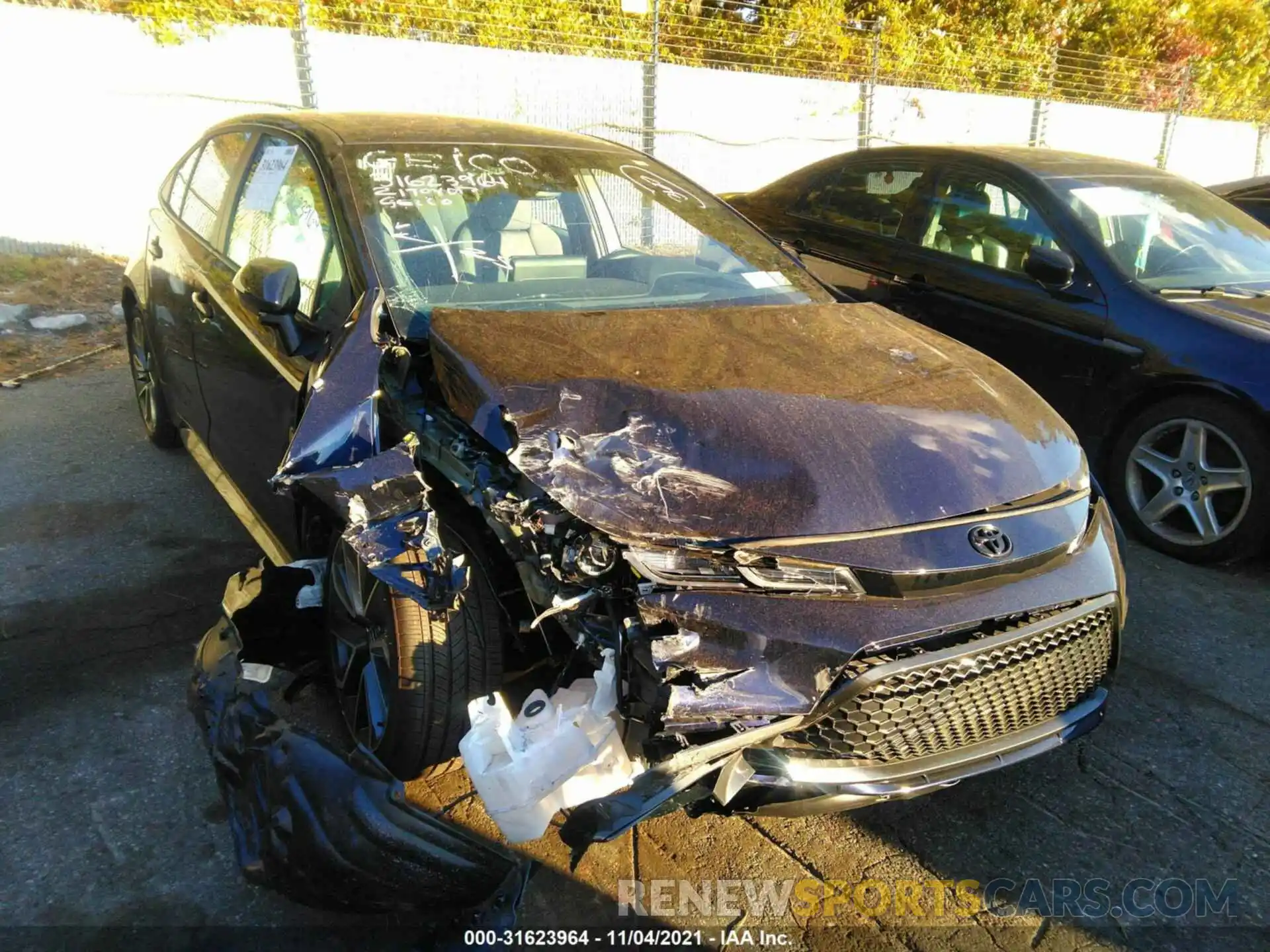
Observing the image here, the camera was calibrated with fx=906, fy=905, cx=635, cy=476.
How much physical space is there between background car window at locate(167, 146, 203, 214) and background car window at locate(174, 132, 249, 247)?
34mm

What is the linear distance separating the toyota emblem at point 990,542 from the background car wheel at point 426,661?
1.14m

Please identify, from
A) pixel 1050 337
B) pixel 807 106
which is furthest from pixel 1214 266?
pixel 807 106

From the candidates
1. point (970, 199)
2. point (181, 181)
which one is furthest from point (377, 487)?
point (970, 199)

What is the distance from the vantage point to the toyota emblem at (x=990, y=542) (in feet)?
6.73

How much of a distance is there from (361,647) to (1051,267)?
11.8 ft

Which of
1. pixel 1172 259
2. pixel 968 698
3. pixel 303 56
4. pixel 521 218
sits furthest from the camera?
pixel 303 56

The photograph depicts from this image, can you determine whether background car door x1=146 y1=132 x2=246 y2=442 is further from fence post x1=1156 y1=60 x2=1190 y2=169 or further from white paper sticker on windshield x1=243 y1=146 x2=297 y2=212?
fence post x1=1156 y1=60 x2=1190 y2=169

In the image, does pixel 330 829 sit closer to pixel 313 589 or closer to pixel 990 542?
pixel 313 589

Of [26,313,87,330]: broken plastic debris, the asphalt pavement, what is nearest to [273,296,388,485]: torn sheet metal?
the asphalt pavement

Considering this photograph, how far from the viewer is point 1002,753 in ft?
7.04

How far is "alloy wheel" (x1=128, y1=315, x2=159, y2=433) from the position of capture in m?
4.53

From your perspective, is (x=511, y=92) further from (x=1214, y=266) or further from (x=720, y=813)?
(x=720, y=813)

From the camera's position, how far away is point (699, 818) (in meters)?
2.43

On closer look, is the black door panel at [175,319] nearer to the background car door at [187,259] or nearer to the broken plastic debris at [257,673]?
the background car door at [187,259]
